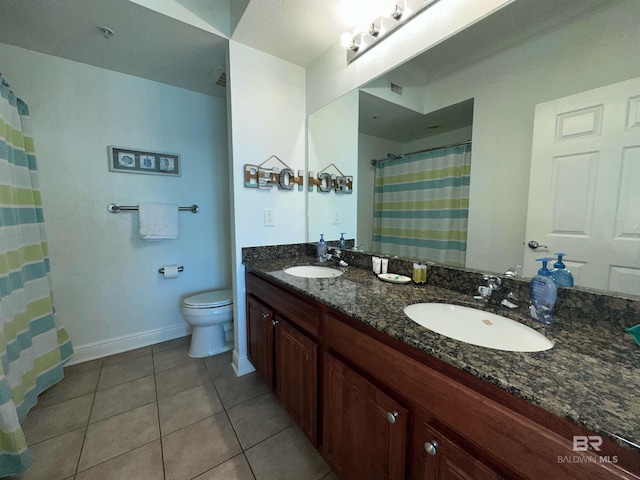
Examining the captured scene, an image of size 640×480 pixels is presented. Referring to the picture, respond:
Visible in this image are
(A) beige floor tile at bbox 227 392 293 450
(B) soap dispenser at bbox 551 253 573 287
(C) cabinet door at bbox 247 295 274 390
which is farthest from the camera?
(C) cabinet door at bbox 247 295 274 390

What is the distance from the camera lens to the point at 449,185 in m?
1.18

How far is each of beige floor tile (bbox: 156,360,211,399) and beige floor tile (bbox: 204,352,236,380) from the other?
39 mm

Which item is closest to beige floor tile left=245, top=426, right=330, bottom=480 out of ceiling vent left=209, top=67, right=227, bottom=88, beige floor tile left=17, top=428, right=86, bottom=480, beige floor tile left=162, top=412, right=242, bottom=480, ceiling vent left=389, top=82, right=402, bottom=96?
beige floor tile left=162, top=412, right=242, bottom=480

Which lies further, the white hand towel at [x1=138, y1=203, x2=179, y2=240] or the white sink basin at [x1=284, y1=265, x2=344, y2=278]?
the white hand towel at [x1=138, y1=203, x2=179, y2=240]

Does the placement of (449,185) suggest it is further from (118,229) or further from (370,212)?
(118,229)

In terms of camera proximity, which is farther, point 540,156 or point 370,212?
point 370,212

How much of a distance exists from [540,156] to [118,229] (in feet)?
8.89

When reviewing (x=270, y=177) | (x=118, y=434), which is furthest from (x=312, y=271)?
(x=118, y=434)

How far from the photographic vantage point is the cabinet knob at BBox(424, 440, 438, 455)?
61 centimetres

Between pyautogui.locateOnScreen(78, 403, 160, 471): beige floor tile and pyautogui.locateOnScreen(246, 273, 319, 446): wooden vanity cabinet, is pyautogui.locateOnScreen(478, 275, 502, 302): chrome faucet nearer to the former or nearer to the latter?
pyautogui.locateOnScreen(246, 273, 319, 446): wooden vanity cabinet

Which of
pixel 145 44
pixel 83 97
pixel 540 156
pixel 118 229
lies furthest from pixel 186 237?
pixel 540 156

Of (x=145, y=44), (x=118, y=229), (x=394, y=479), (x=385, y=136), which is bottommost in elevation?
(x=394, y=479)

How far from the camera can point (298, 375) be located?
1188 millimetres

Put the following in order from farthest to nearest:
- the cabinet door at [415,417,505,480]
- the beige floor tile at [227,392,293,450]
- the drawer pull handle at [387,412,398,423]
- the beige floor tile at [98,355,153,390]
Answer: the beige floor tile at [98,355,153,390] < the beige floor tile at [227,392,293,450] < the drawer pull handle at [387,412,398,423] < the cabinet door at [415,417,505,480]
